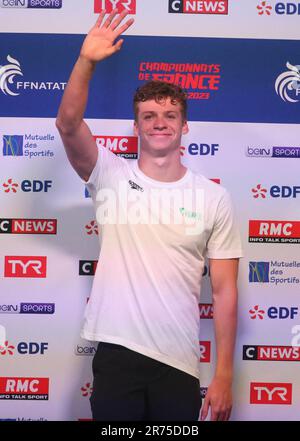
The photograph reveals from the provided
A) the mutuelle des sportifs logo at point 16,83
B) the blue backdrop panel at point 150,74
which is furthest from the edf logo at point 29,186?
the mutuelle des sportifs logo at point 16,83

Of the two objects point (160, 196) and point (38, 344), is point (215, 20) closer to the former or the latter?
point (160, 196)

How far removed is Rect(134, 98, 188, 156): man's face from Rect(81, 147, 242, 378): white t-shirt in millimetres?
126

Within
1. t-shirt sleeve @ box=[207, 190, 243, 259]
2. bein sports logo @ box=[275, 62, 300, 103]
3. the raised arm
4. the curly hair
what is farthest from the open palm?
bein sports logo @ box=[275, 62, 300, 103]

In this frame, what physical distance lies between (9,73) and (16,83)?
0.20 feet

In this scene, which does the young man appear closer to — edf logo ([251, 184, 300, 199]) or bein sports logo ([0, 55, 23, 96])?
edf logo ([251, 184, 300, 199])

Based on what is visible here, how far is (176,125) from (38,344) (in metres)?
1.37

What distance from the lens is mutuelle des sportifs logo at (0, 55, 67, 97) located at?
2.89 meters

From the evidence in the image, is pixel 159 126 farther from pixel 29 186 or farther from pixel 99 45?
pixel 29 186

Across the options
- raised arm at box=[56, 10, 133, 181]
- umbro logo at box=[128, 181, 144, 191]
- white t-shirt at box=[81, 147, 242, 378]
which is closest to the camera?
raised arm at box=[56, 10, 133, 181]

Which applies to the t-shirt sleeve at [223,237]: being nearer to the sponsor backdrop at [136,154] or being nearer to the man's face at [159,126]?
the man's face at [159,126]

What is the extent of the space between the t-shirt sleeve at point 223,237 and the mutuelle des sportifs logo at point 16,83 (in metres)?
1.16

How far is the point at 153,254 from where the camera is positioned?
2.16 metres

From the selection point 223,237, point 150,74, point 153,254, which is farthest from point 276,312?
point 150,74

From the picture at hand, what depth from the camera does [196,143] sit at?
2887 millimetres
